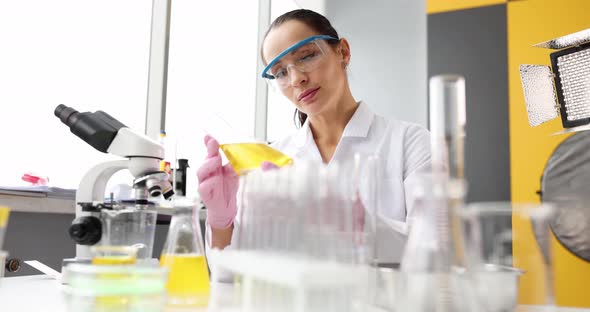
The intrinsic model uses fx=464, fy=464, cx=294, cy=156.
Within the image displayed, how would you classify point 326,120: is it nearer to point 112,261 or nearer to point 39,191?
point 39,191

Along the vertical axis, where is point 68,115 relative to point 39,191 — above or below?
above

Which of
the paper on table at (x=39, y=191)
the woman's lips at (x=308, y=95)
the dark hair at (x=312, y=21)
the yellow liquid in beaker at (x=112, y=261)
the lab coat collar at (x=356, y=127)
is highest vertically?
the dark hair at (x=312, y=21)

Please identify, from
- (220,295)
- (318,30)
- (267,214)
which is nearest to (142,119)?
(318,30)

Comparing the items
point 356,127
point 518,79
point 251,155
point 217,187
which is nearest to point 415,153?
point 356,127

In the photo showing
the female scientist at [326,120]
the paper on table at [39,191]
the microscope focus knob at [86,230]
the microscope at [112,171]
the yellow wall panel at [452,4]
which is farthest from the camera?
the yellow wall panel at [452,4]

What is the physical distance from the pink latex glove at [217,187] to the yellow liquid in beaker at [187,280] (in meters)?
0.25

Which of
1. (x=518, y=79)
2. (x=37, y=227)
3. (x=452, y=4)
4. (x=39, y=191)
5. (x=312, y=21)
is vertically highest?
(x=452, y=4)

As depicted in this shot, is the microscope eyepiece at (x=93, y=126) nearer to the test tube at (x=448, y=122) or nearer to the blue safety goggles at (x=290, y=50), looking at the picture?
the blue safety goggles at (x=290, y=50)

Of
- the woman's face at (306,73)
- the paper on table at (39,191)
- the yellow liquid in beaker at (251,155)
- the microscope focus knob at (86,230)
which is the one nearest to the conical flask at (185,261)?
the yellow liquid in beaker at (251,155)

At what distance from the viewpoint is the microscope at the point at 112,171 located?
→ 3.60 feet

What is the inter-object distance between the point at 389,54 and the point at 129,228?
3.06 m

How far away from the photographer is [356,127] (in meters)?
1.76

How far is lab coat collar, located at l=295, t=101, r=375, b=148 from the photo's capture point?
1749mm

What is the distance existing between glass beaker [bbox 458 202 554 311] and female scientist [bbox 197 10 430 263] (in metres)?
0.76
